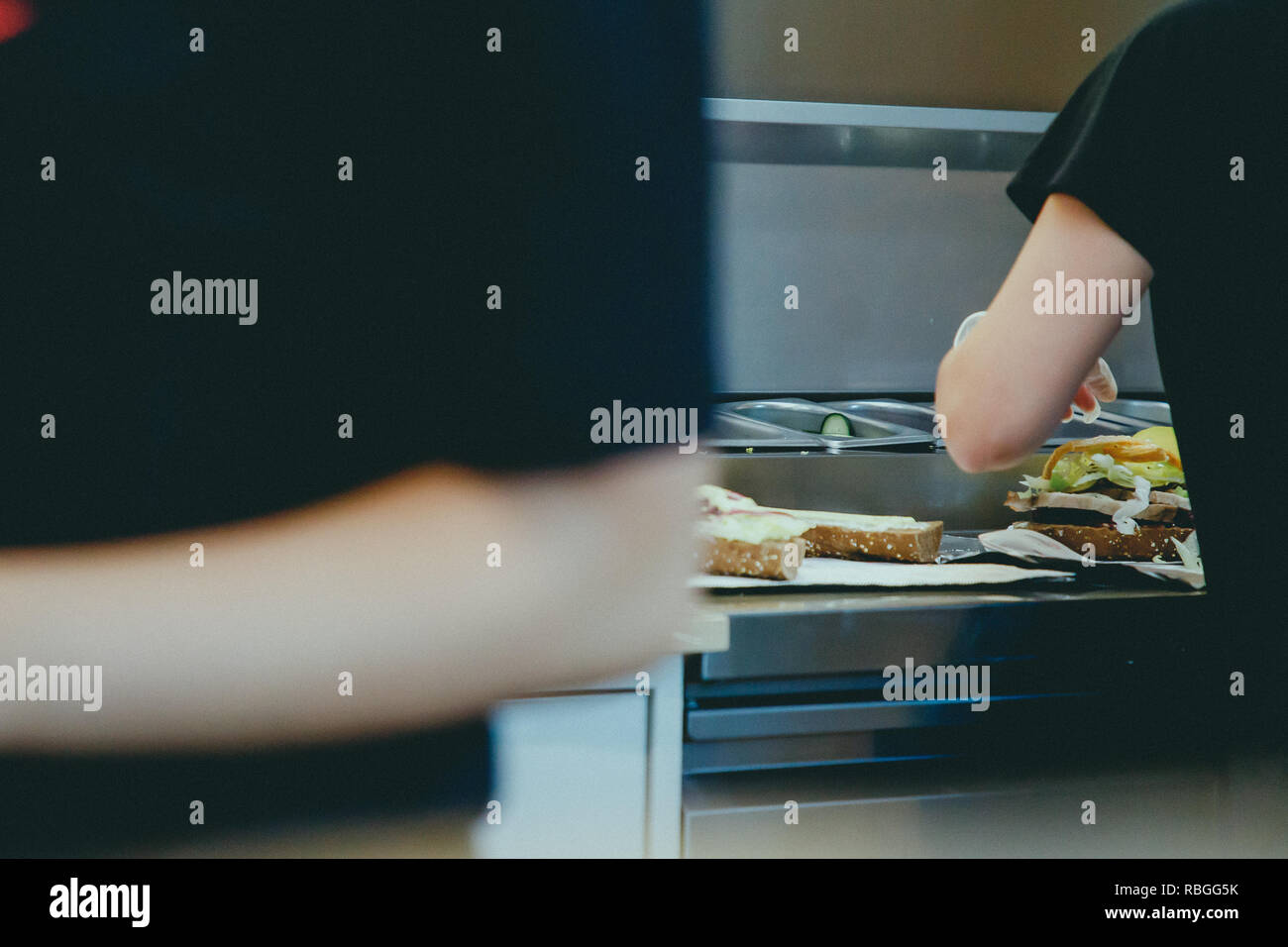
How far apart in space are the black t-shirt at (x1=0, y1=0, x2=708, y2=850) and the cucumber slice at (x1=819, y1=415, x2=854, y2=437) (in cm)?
52

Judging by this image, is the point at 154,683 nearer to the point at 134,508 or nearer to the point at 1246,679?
the point at 134,508

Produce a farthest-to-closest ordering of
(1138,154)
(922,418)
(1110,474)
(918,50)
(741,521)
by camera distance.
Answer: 1. (922,418)
2. (918,50)
3. (1110,474)
4. (741,521)
5. (1138,154)

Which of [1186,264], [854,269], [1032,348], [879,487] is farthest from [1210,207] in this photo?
[854,269]

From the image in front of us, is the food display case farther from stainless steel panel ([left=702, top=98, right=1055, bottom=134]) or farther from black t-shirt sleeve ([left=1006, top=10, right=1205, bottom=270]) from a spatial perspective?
black t-shirt sleeve ([left=1006, top=10, right=1205, bottom=270])

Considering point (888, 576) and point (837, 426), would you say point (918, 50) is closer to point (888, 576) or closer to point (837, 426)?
Answer: point (837, 426)

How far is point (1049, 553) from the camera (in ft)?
3.95

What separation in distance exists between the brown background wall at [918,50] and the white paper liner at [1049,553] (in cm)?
62

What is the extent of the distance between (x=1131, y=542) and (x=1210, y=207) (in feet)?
1.53

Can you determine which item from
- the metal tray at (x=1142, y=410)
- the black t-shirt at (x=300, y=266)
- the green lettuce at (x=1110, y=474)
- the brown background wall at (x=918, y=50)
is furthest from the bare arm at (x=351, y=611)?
the metal tray at (x=1142, y=410)

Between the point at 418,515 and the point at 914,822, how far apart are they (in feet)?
1.98

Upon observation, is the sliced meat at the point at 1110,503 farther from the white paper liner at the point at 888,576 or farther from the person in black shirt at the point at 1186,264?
the person in black shirt at the point at 1186,264

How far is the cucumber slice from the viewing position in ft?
4.93

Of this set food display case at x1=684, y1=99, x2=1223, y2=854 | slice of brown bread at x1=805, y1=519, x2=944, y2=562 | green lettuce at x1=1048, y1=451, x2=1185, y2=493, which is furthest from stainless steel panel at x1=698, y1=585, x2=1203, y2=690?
green lettuce at x1=1048, y1=451, x2=1185, y2=493
